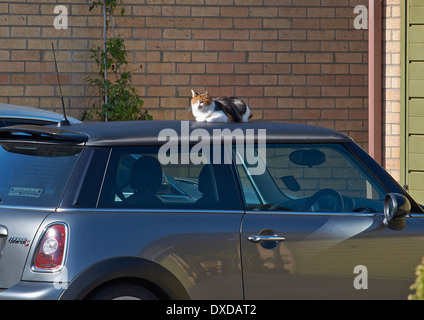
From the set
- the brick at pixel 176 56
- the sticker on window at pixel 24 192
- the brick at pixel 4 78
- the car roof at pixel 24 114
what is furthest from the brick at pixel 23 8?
the sticker on window at pixel 24 192

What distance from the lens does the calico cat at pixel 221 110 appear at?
558 centimetres

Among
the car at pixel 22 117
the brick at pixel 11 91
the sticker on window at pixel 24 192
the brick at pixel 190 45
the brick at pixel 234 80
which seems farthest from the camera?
the brick at pixel 234 80

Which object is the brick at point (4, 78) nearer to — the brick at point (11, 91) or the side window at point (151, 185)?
the brick at point (11, 91)

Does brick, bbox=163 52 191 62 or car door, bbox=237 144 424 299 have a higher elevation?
brick, bbox=163 52 191 62

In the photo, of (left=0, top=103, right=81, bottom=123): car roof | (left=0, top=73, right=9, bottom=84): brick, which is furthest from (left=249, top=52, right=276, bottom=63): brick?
(left=0, top=103, right=81, bottom=123): car roof

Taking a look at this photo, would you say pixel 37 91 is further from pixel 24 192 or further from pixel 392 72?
pixel 24 192

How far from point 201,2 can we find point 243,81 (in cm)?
106

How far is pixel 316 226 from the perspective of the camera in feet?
14.2

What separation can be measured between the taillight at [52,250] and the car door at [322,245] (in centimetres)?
90

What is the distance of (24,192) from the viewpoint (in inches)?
172

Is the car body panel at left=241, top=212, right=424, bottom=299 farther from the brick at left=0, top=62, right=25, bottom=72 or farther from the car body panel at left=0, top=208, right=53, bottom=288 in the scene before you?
the brick at left=0, top=62, right=25, bottom=72

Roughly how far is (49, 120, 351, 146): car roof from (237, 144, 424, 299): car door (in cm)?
6

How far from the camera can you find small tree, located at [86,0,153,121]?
9.59 meters

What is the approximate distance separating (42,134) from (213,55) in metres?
5.61
